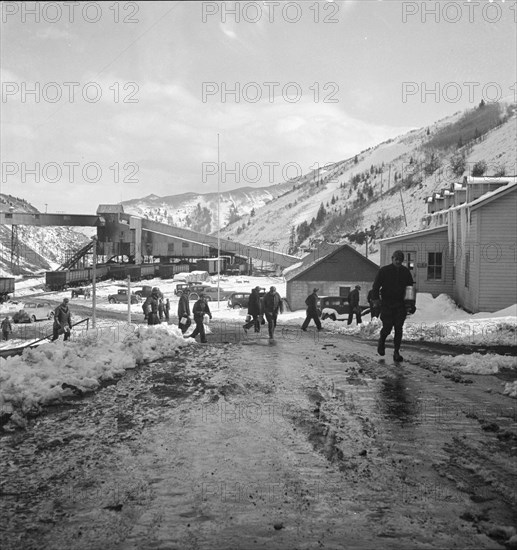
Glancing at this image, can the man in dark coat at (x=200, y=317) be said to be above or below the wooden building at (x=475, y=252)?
below

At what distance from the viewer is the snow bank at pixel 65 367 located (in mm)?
6426

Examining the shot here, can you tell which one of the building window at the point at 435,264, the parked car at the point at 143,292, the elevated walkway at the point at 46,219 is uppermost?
the elevated walkway at the point at 46,219

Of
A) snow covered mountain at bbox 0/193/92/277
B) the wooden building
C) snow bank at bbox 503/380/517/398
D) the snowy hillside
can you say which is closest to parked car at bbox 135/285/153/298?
the wooden building

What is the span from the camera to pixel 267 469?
4.13 metres

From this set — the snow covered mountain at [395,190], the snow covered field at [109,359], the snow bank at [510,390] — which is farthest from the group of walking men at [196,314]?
the snow covered mountain at [395,190]

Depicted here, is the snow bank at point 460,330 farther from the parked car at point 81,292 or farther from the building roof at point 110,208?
the building roof at point 110,208

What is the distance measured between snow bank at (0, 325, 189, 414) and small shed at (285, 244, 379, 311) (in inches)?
1101

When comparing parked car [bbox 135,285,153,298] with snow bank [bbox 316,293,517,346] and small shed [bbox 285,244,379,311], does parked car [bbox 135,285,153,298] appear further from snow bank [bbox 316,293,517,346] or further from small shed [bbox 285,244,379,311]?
snow bank [bbox 316,293,517,346]

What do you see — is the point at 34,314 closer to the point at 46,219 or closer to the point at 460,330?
the point at 46,219

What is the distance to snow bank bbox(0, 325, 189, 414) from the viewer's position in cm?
643

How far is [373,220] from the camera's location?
130 metres

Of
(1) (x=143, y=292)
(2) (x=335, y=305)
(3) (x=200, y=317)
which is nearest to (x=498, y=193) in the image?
(2) (x=335, y=305)

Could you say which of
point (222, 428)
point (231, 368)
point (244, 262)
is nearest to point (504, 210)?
point (231, 368)

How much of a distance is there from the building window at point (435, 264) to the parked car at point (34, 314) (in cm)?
2838
